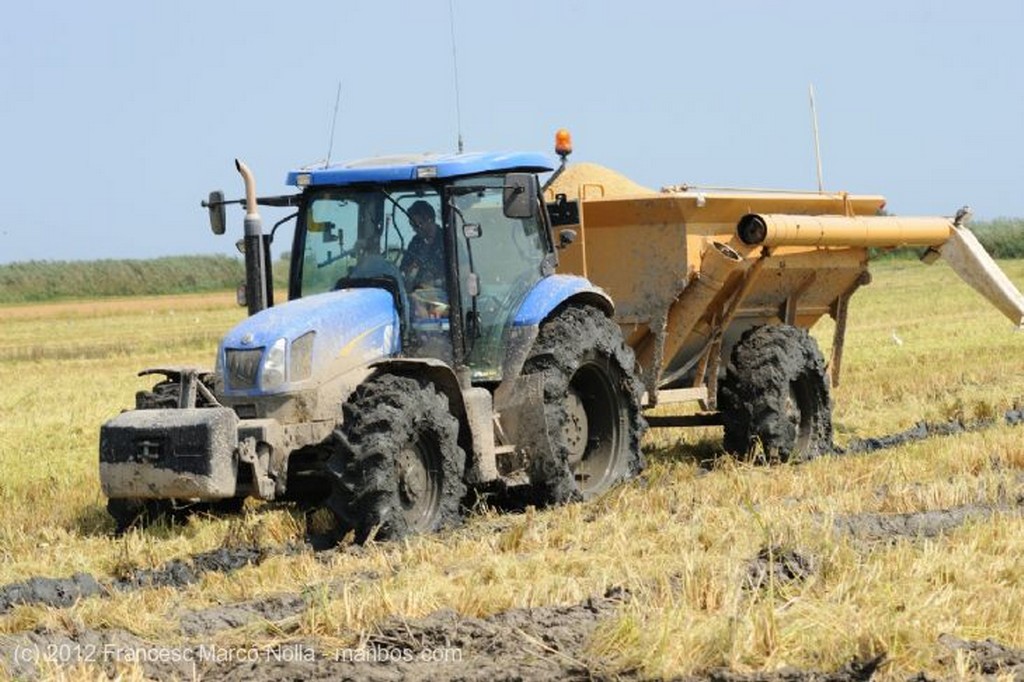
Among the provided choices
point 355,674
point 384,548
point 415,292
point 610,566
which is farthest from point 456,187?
point 355,674

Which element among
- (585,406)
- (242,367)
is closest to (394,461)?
(242,367)

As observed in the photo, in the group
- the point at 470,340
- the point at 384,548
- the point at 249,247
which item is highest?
the point at 249,247

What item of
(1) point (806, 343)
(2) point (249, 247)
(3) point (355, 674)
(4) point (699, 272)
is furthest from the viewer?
(1) point (806, 343)

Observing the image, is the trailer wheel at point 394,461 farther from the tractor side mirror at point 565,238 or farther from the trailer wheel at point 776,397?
the trailer wheel at point 776,397

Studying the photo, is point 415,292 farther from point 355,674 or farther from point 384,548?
point 355,674

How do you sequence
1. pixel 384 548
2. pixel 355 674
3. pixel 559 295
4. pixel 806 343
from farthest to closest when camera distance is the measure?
pixel 806 343 < pixel 559 295 < pixel 384 548 < pixel 355 674

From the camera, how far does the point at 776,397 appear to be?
1153 centimetres

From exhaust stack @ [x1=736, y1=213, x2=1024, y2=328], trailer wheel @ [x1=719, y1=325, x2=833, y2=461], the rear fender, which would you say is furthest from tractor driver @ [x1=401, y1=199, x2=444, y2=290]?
trailer wheel @ [x1=719, y1=325, x2=833, y2=461]

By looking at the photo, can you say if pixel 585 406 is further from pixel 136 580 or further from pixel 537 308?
pixel 136 580

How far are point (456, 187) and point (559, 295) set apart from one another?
1.01 meters

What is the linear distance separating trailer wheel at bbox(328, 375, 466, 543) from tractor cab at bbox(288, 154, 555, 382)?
65cm

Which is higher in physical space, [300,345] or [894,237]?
[894,237]

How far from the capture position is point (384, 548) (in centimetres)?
810

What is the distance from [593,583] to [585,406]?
3811 millimetres
